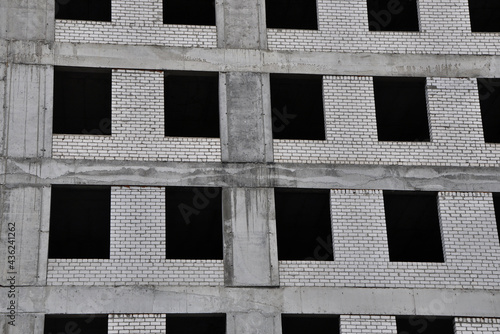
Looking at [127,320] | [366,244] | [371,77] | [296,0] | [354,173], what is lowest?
[127,320]

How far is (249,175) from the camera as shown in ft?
72.0

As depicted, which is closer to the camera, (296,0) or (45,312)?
(45,312)

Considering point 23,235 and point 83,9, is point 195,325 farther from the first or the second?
Result: point 83,9

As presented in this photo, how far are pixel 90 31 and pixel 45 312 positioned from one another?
6201mm

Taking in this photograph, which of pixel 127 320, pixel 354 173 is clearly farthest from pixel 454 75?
pixel 127 320

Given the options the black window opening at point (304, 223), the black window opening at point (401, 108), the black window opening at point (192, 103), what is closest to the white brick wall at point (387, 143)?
the black window opening at point (401, 108)

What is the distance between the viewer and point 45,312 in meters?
20.3

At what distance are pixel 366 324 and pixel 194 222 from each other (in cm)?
624

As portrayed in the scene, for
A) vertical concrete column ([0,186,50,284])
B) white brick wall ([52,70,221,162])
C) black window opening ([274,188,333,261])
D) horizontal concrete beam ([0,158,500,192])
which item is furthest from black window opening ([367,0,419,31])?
vertical concrete column ([0,186,50,284])

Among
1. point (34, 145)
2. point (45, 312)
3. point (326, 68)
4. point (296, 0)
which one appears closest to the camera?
point (45, 312)

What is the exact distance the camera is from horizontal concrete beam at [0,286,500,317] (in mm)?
20438

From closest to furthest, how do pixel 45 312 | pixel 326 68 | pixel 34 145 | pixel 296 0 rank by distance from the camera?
1. pixel 45 312
2. pixel 34 145
3. pixel 326 68
4. pixel 296 0

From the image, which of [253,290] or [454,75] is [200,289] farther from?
[454,75]

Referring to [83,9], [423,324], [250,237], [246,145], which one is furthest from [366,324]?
[83,9]
